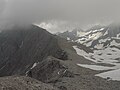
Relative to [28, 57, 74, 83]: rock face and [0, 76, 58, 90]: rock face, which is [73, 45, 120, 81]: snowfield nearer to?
[28, 57, 74, 83]: rock face

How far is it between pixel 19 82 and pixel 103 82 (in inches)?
931

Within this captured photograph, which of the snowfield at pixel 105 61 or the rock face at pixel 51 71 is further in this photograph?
the rock face at pixel 51 71

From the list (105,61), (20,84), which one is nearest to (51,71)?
(20,84)

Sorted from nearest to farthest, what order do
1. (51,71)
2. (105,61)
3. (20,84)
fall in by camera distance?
1. (20,84)
2. (51,71)
3. (105,61)

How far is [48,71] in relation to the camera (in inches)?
2881

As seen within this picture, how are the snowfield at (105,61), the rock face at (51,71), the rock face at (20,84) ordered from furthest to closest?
the rock face at (51,71) < the snowfield at (105,61) < the rock face at (20,84)

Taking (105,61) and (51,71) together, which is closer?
(51,71)

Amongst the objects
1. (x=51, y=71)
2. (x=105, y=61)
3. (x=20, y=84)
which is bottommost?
(x=20, y=84)

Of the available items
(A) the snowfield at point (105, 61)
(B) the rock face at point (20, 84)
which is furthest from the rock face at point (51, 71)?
(B) the rock face at point (20, 84)

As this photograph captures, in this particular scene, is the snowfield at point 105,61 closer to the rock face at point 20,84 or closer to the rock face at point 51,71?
the rock face at point 51,71

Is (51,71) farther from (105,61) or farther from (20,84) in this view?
(105,61)

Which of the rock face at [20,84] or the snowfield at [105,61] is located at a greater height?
the snowfield at [105,61]

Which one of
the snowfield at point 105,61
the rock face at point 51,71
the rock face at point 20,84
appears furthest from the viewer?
the rock face at point 51,71

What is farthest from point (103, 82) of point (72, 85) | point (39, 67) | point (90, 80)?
point (39, 67)
